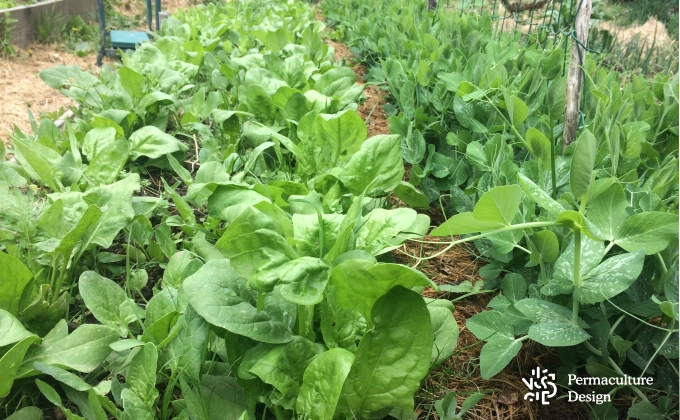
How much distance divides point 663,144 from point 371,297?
1.19m

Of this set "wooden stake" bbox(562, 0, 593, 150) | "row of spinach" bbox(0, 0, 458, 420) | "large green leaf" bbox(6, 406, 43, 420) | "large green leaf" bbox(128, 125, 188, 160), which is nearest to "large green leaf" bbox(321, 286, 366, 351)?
"row of spinach" bbox(0, 0, 458, 420)

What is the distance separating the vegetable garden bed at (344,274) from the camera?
0.98 meters

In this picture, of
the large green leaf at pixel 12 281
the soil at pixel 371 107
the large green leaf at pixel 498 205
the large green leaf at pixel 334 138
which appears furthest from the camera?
the soil at pixel 371 107

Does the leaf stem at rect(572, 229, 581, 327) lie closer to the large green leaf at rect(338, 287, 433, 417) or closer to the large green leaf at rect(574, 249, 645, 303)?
the large green leaf at rect(574, 249, 645, 303)

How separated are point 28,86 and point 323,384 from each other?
170 inches

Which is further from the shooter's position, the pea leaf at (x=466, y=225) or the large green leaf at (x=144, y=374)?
the large green leaf at (x=144, y=374)

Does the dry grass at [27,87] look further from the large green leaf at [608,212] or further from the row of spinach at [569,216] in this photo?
the large green leaf at [608,212]

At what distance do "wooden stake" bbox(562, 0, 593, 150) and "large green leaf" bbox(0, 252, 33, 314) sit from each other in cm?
146

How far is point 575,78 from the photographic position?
1.54 m

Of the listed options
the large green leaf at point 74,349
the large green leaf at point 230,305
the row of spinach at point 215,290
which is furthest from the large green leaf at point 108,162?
the large green leaf at point 230,305

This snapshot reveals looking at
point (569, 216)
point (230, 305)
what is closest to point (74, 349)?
point (230, 305)

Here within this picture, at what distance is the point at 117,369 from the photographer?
1117 mm

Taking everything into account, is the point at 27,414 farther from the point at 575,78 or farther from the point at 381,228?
the point at 575,78

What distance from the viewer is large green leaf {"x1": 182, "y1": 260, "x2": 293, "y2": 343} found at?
101 centimetres
